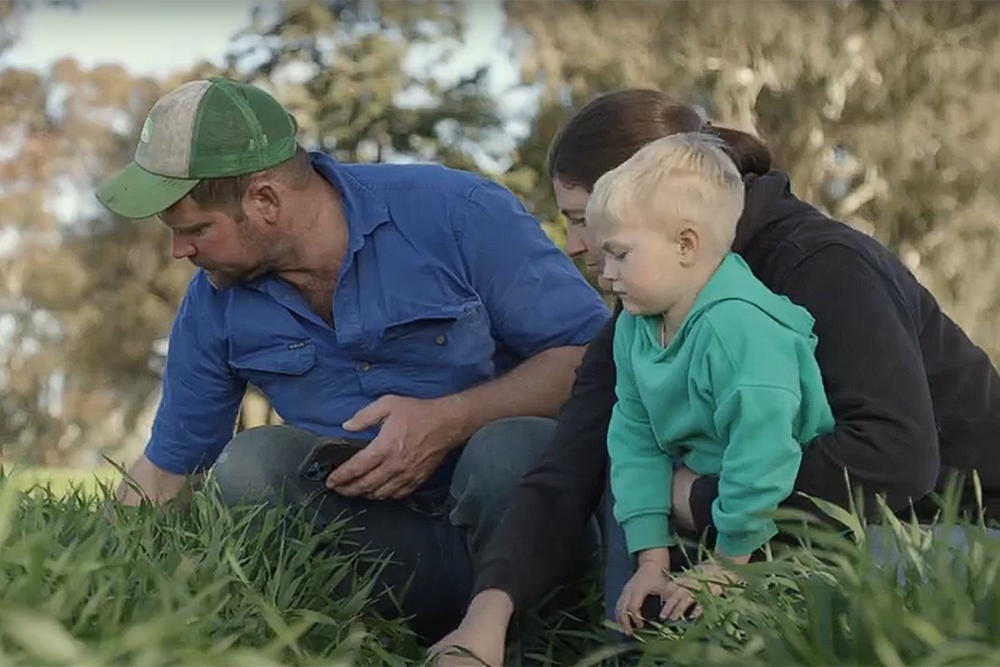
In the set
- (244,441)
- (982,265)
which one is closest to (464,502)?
(244,441)

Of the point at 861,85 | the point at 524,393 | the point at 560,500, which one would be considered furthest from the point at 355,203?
the point at 861,85

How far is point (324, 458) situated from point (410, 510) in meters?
0.25

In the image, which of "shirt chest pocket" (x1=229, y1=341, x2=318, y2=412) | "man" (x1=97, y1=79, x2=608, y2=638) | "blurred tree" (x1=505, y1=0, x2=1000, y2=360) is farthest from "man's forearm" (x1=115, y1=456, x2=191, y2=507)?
"blurred tree" (x1=505, y1=0, x2=1000, y2=360)

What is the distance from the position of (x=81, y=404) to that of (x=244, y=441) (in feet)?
104

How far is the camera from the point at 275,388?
3.95 m

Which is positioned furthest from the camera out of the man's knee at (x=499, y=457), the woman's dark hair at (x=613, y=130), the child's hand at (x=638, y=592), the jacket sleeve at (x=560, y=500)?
the man's knee at (x=499, y=457)

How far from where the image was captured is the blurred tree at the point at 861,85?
65.4 feet

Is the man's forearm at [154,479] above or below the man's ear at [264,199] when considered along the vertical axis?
below

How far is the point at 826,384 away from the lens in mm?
2695

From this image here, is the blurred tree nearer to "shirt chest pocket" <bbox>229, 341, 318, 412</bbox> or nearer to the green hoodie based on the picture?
"shirt chest pocket" <bbox>229, 341, 318, 412</bbox>

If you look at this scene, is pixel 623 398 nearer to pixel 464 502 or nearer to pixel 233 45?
pixel 464 502

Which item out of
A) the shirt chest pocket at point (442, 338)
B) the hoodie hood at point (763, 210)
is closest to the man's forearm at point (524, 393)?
the shirt chest pocket at point (442, 338)

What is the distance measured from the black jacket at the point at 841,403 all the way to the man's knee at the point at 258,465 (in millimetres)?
769

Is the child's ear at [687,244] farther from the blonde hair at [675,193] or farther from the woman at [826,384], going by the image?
the woman at [826,384]
